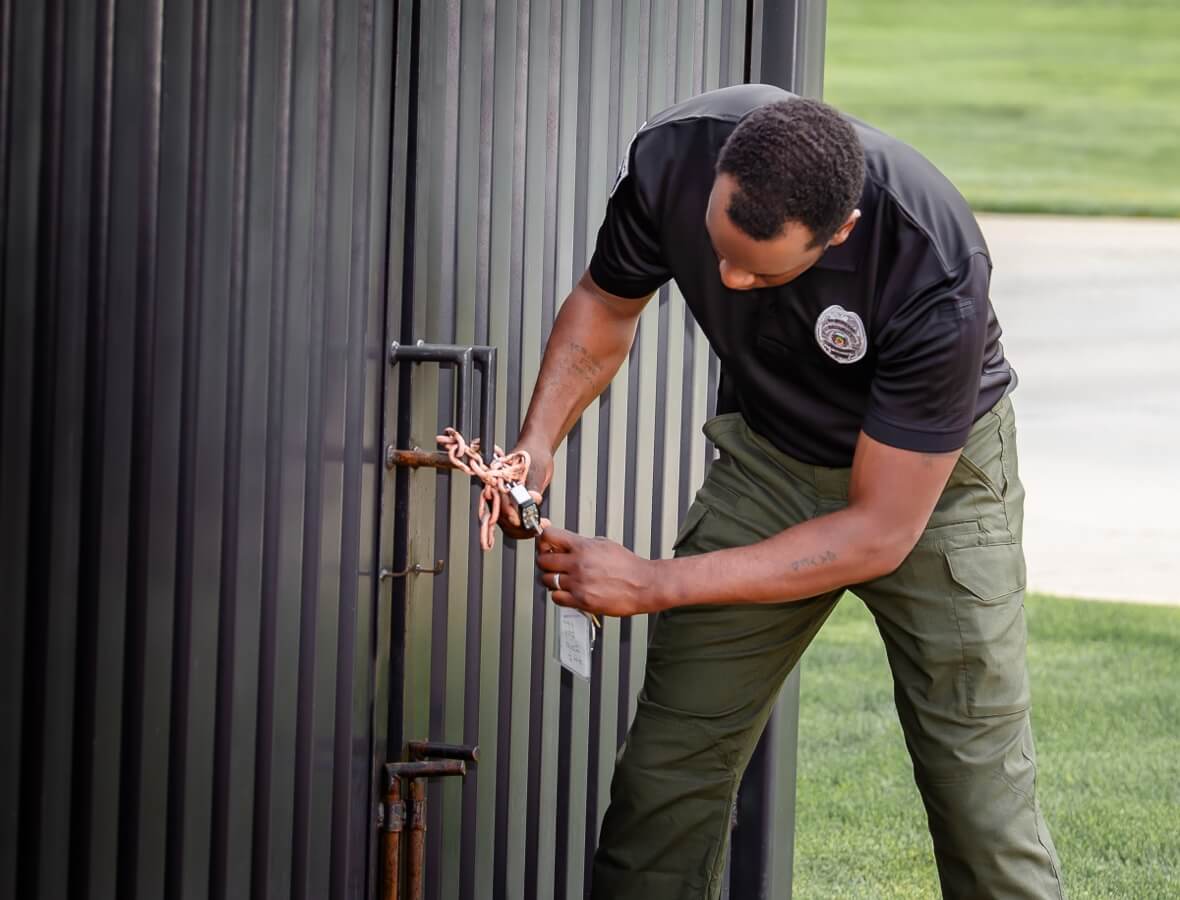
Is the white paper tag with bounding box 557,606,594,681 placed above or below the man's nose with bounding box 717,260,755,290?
below

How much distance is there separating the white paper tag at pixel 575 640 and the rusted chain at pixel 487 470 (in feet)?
0.72

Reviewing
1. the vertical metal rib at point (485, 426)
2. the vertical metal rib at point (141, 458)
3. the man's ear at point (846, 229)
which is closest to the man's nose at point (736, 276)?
the man's ear at point (846, 229)

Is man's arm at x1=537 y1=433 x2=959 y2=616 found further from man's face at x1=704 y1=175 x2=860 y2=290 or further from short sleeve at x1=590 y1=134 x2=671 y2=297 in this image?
short sleeve at x1=590 y1=134 x2=671 y2=297

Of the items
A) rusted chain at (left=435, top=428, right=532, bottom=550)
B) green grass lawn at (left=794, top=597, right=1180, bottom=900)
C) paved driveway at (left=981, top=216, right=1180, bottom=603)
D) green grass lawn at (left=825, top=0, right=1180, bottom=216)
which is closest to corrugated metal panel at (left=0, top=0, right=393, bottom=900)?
rusted chain at (left=435, top=428, right=532, bottom=550)

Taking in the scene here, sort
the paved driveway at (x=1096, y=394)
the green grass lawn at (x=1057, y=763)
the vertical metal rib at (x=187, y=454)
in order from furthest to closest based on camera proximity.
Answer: the paved driveway at (x=1096, y=394) → the green grass lawn at (x=1057, y=763) → the vertical metal rib at (x=187, y=454)

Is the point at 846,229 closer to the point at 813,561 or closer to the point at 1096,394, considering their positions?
the point at 813,561

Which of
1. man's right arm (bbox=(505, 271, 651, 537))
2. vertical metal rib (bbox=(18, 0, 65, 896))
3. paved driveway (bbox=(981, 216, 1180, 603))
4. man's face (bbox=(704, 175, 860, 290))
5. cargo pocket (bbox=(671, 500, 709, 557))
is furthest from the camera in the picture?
paved driveway (bbox=(981, 216, 1180, 603))

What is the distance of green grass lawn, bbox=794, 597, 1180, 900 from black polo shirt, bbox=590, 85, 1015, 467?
4.81ft

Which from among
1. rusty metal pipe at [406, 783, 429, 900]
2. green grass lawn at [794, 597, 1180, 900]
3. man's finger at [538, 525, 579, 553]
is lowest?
green grass lawn at [794, 597, 1180, 900]

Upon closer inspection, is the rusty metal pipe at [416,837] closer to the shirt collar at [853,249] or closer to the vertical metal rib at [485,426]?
the vertical metal rib at [485,426]

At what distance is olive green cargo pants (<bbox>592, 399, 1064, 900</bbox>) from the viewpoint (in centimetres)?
238

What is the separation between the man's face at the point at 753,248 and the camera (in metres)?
2.00

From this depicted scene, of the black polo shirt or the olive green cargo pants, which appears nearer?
the black polo shirt

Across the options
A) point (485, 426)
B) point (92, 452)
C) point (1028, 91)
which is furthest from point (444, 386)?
point (1028, 91)
